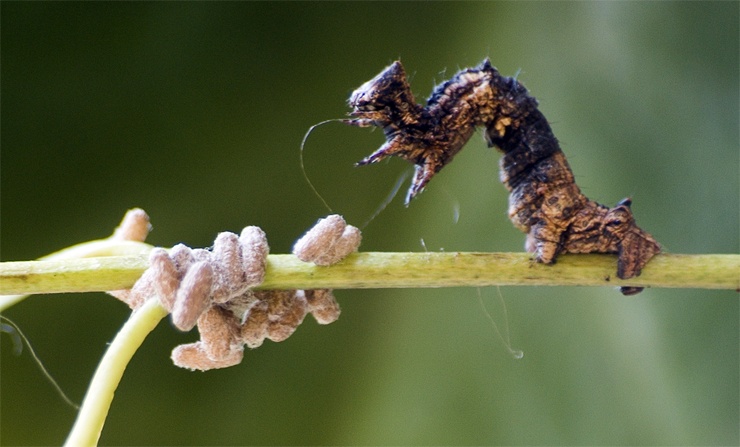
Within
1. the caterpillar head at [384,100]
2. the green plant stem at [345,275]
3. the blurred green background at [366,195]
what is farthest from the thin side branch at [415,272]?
the blurred green background at [366,195]

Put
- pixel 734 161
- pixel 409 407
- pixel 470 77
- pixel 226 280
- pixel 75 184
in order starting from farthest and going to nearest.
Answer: pixel 409 407
pixel 75 184
pixel 734 161
pixel 470 77
pixel 226 280

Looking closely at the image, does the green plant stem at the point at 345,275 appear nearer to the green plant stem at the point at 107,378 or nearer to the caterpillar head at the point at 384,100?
the green plant stem at the point at 107,378

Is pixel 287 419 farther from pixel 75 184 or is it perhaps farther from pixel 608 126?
pixel 608 126

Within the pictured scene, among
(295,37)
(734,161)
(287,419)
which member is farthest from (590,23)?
(287,419)

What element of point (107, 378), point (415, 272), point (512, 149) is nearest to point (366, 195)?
point (512, 149)

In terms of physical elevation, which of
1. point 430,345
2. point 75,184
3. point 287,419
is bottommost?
point 287,419

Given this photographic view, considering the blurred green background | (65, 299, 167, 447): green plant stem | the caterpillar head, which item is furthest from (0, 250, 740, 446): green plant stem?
the blurred green background

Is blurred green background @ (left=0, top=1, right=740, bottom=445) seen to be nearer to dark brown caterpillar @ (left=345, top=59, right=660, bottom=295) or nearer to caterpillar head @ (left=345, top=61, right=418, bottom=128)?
dark brown caterpillar @ (left=345, top=59, right=660, bottom=295)

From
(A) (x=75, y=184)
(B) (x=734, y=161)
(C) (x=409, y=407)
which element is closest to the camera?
(B) (x=734, y=161)
